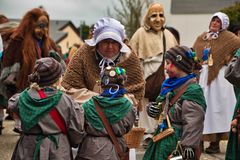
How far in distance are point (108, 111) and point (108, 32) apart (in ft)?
2.75

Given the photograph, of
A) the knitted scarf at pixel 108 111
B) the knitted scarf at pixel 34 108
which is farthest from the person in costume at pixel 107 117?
the knitted scarf at pixel 34 108

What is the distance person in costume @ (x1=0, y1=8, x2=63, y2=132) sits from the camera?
7871mm

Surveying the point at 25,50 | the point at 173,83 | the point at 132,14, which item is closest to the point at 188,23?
the point at 132,14

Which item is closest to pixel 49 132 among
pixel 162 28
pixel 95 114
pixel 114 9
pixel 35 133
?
pixel 35 133

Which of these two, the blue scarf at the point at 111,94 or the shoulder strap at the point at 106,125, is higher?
the blue scarf at the point at 111,94

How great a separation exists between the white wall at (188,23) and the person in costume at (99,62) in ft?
95.2

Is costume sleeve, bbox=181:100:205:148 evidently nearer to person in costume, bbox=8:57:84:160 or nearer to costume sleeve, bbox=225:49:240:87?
costume sleeve, bbox=225:49:240:87

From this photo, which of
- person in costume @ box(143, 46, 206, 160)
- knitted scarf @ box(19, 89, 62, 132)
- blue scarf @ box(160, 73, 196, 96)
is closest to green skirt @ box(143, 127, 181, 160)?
person in costume @ box(143, 46, 206, 160)

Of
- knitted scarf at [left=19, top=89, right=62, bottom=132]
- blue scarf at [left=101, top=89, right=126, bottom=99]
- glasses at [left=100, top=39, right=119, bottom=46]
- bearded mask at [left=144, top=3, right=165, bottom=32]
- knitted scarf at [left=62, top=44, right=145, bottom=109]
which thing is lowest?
knitted scarf at [left=19, top=89, right=62, bottom=132]

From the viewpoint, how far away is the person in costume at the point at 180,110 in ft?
16.1

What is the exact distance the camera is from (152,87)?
815cm

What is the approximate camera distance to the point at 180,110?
16.4ft

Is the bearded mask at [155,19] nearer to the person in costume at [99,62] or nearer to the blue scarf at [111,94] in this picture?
the person in costume at [99,62]

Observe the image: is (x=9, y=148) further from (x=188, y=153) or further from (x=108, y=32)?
(x=188, y=153)
